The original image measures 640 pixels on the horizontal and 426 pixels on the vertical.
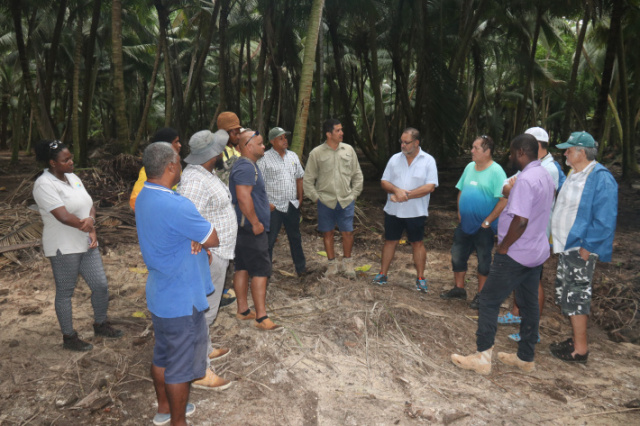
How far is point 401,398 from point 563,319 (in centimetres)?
293

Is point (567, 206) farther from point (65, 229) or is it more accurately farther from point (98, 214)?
point (98, 214)

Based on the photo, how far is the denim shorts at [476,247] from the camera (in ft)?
16.9

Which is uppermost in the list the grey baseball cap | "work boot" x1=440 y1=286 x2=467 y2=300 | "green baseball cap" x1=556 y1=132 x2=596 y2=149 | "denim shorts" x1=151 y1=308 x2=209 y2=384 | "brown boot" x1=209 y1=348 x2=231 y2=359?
"green baseball cap" x1=556 y1=132 x2=596 y2=149

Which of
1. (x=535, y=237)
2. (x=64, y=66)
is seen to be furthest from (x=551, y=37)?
(x=64, y=66)

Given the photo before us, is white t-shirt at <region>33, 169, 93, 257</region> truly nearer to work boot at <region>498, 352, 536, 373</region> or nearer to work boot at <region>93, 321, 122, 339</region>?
work boot at <region>93, 321, 122, 339</region>

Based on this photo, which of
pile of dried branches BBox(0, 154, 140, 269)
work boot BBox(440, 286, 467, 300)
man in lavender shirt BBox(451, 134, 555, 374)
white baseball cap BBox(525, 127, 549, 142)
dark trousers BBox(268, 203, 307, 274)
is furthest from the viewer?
pile of dried branches BBox(0, 154, 140, 269)

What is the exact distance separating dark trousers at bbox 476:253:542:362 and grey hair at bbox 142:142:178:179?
8.58 ft

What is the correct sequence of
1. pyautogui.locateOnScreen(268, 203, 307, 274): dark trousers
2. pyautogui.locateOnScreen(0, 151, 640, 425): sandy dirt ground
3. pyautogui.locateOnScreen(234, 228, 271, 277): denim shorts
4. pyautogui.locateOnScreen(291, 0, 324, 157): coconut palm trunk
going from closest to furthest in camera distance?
pyautogui.locateOnScreen(0, 151, 640, 425): sandy dirt ground
pyautogui.locateOnScreen(234, 228, 271, 277): denim shorts
pyautogui.locateOnScreen(268, 203, 307, 274): dark trousers
pyautogui.locateOnScreen(291, 0, 324, 157): coconut palm trunk

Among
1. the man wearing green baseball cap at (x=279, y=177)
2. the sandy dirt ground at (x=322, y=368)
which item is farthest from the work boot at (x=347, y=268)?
the man wearing green baseball cap at (x=279, y=177)

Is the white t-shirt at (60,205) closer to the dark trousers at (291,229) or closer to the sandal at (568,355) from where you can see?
the dark trousers at (291,229)

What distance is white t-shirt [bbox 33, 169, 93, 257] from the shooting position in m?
3.72

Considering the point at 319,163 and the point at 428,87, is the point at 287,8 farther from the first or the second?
the point at 319,163

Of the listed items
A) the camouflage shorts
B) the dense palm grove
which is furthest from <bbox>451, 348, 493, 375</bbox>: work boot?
the dense palm grove

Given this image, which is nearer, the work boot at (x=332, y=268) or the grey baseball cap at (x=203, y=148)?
the grey baseball cap at (x=203, y=148)
